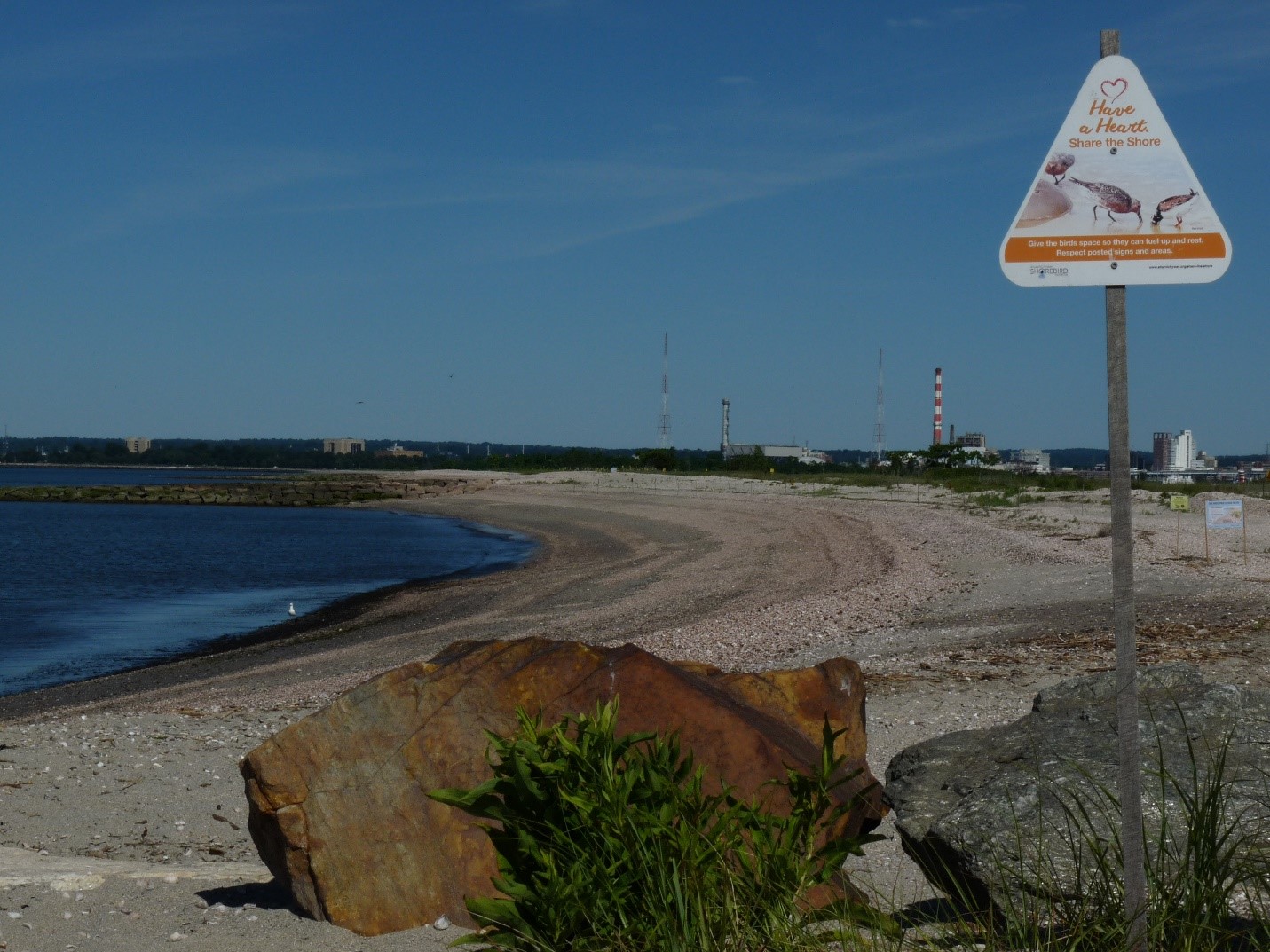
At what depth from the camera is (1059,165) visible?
3697 millimetres

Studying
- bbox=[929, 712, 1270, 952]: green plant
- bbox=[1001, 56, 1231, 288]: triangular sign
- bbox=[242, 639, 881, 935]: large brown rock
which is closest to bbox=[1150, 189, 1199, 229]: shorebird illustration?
bbox=[1001, 56, 1231, 288]: triangular sign

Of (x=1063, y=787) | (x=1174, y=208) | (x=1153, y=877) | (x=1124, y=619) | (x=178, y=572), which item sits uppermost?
(x=1174, y=208)

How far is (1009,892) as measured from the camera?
408cm

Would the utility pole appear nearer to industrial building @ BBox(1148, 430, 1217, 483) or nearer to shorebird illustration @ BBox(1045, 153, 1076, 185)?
shorebird illustration @ BBox(1045, 153, 1076, 185)

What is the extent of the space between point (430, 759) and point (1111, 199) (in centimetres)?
319

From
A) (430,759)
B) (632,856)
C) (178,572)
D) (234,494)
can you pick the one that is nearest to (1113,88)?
(632,856)

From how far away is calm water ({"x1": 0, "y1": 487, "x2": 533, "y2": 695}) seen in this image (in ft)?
73.6

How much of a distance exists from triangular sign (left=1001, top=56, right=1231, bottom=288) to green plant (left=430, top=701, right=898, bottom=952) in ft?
5.40

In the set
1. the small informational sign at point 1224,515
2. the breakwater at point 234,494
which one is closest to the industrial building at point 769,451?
the breakwater at point 234,494

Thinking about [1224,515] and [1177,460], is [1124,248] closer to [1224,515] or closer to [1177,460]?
[1224,515]

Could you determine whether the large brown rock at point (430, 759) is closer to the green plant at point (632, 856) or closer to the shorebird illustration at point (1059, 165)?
the green plant at point (632, 856)

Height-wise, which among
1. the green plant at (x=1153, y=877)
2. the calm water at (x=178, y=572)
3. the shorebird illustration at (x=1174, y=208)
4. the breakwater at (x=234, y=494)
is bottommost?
the calm water at (x=178, y=572)

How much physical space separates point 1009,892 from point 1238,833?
2.60 feet

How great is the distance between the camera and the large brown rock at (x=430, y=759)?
182 inches
